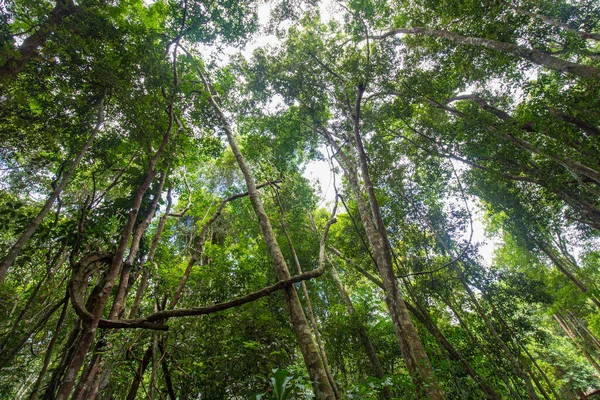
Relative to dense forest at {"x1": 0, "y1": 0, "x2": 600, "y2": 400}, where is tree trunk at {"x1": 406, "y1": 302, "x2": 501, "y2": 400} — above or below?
below

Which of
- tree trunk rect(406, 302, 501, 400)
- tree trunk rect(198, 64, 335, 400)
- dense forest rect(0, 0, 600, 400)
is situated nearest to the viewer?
tree trunk rect(198, 64, 335, 400)

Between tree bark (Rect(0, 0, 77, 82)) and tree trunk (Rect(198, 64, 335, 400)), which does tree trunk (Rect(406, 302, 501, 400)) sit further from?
tree bark (Rect(0, 0, 77, 82))

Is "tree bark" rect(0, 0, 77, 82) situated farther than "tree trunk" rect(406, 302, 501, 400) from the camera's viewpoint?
No

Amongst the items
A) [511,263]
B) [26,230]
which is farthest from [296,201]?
[511,263]

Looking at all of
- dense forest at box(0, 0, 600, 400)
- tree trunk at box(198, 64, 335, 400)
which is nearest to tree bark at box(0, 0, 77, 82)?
dense forest at box(0, 0, 600, 400)

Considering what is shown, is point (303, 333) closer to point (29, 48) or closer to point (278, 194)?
point (278, 194)

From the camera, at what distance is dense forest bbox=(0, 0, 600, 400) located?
355 cm

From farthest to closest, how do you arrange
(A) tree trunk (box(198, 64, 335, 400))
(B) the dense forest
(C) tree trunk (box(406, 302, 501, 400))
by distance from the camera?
(C) tree trunk (box(406, 302, 501, 400))
(B) the dense forest
(A) tree trunk (box(198, 64, 335, 400))

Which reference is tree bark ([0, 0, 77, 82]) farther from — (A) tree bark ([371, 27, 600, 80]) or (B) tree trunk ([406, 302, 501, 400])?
(B) tree trunk ([406, 302, 501, 400])

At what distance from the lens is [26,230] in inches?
131

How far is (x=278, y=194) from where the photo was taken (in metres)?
7.02

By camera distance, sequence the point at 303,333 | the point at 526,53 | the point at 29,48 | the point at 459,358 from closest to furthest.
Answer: the point at 303,333, the point at 29,48, the point at 526,53, the point at 459,358

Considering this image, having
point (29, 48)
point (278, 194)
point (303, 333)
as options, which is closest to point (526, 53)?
point (278, 194)

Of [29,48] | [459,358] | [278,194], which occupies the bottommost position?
[459,358]
